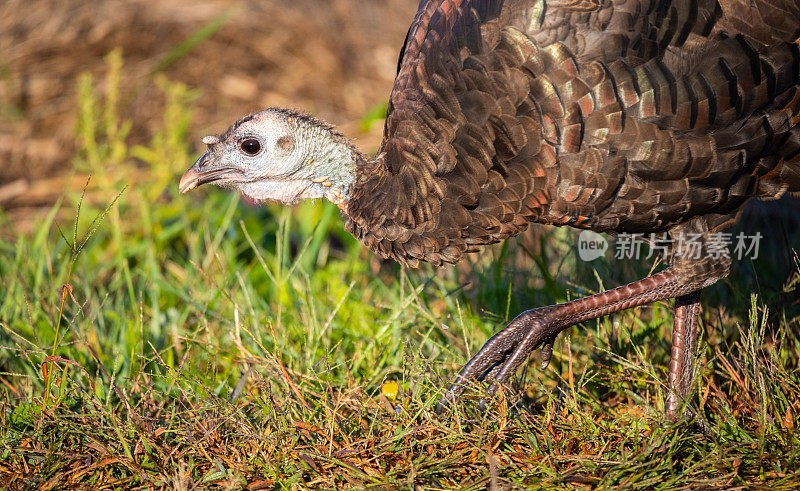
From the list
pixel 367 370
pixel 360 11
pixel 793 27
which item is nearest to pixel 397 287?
pixel 367 370

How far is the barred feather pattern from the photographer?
107 inches

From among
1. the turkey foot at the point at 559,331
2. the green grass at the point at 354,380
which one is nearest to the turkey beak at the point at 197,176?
the green grass at the point at 354,380

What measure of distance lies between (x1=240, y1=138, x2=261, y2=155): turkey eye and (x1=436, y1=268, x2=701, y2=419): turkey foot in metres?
1.25

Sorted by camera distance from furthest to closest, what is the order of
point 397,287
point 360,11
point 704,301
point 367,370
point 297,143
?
point 360,11 → point 397,287 → point 704,301 → point 367,370 → point 297,143

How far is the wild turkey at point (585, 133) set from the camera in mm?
2725

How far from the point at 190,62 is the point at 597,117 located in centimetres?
533

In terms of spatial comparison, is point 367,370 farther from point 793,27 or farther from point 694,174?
point 793,27

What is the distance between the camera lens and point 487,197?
113 inches

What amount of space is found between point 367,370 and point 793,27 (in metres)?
2.21

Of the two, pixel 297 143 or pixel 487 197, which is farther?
pixel 297 143

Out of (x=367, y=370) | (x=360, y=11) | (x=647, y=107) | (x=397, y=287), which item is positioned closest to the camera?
(x=647, y=107)

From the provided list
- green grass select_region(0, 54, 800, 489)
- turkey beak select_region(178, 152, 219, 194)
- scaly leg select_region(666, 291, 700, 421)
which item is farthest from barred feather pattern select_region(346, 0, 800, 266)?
turkey beak select_region(178, 152, 219, 194)

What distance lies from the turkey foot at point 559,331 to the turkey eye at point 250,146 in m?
1.25
